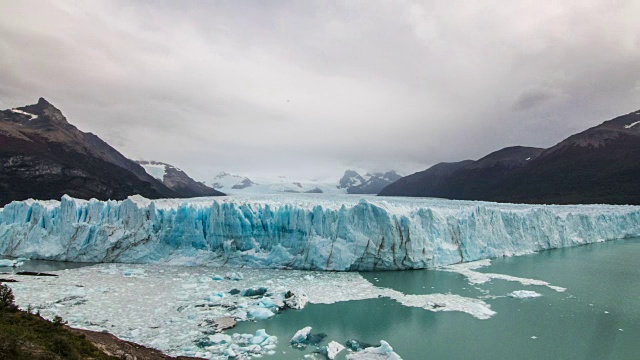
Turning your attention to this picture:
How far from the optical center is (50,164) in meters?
48.6

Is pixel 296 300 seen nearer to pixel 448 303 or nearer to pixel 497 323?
pixel 448 303

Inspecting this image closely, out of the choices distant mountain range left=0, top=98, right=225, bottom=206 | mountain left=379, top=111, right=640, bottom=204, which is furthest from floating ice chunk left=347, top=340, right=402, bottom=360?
mountain left=379, top=111, right=640, bottom=204

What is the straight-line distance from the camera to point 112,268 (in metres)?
16.3

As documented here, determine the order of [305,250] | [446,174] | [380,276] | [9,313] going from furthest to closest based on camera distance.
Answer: [446,174] < [305,250] < [380,276] < [9,313]

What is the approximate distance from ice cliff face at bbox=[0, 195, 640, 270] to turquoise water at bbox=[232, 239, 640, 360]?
204 cm

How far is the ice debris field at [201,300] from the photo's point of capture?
8.55 m

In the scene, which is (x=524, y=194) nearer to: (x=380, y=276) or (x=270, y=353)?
(x=380, y=276)

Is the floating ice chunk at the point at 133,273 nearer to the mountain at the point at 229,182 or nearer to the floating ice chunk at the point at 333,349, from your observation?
the floating ice chunk at the point at 333,349

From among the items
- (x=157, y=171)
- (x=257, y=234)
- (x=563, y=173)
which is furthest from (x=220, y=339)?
(x=157, y=171)

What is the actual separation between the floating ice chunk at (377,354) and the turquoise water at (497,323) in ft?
1.12

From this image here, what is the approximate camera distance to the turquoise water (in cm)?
845

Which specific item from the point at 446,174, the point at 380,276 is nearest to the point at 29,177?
the point at 380,276

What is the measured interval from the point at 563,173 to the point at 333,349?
221 feet

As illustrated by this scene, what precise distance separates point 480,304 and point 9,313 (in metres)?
11.3
